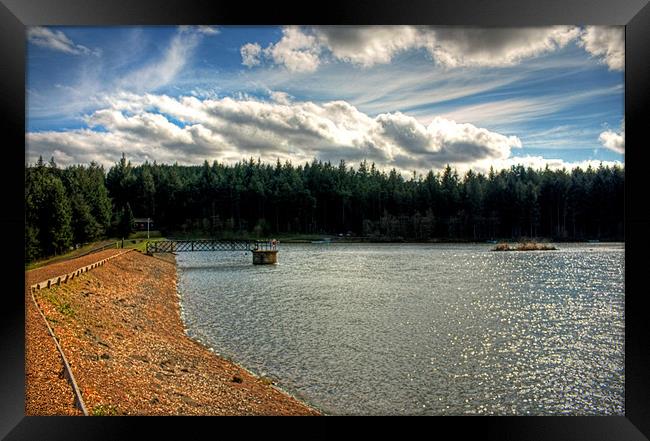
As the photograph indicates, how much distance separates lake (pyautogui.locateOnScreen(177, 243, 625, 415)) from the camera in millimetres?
6004

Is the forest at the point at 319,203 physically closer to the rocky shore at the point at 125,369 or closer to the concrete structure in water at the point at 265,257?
the concrete structure in water at the point at 265,257

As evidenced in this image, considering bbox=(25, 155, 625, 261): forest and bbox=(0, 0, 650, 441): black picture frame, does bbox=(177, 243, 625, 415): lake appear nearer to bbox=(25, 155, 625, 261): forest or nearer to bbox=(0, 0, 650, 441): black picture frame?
bbox=(0, 0, 650, 441): black picture frame

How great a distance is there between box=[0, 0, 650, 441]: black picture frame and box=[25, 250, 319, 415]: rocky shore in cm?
28

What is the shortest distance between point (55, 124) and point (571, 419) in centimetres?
994

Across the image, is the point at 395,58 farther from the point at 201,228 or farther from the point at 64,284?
the point at 201,228

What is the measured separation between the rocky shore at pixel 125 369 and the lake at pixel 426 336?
1.73 feet

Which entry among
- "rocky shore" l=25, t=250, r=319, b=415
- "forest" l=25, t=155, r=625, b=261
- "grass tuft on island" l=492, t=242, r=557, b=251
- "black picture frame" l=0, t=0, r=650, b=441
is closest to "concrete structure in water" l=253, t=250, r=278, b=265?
"forest" l=25, t=155, r=625, b=261

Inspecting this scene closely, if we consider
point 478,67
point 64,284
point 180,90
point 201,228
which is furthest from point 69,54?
point 201,228

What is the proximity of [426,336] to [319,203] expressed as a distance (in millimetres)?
22645

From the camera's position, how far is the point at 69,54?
8.76m
